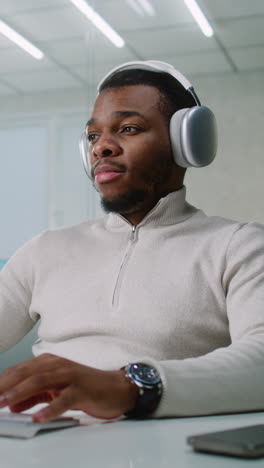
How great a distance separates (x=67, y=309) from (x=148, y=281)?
16 centimetres

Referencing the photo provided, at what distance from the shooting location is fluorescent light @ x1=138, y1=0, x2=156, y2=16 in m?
3.62

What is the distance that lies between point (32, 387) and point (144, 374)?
0.14 m

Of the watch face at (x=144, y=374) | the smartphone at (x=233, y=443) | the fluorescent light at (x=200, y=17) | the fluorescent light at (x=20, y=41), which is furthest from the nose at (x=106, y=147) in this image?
the fluorescent light at (x=20, y=41)

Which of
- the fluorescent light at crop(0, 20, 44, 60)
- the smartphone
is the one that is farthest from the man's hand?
the fluorescent light at crop(0, 20, 44, 60)

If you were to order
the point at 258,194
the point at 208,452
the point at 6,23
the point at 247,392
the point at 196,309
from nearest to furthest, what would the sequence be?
the point at 208,452
the point at 247,392
the point at 196,309
the point at 6,23
the point at 258,194

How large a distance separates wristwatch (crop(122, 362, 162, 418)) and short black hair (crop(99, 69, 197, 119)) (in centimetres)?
62

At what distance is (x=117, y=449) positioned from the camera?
556 millimetres

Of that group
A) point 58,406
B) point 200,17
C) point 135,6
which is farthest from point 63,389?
point 200,17

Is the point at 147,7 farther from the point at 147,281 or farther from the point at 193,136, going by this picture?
the point at 147,281

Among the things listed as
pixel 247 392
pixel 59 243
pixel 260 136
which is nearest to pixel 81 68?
pixel 260 136

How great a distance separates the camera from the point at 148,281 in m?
1.08

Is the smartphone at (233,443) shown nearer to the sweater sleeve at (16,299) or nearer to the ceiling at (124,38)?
the sweater sleeve at (16,299)

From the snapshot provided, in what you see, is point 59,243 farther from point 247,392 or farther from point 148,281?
point 247,392

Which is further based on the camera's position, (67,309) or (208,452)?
(67,309)
